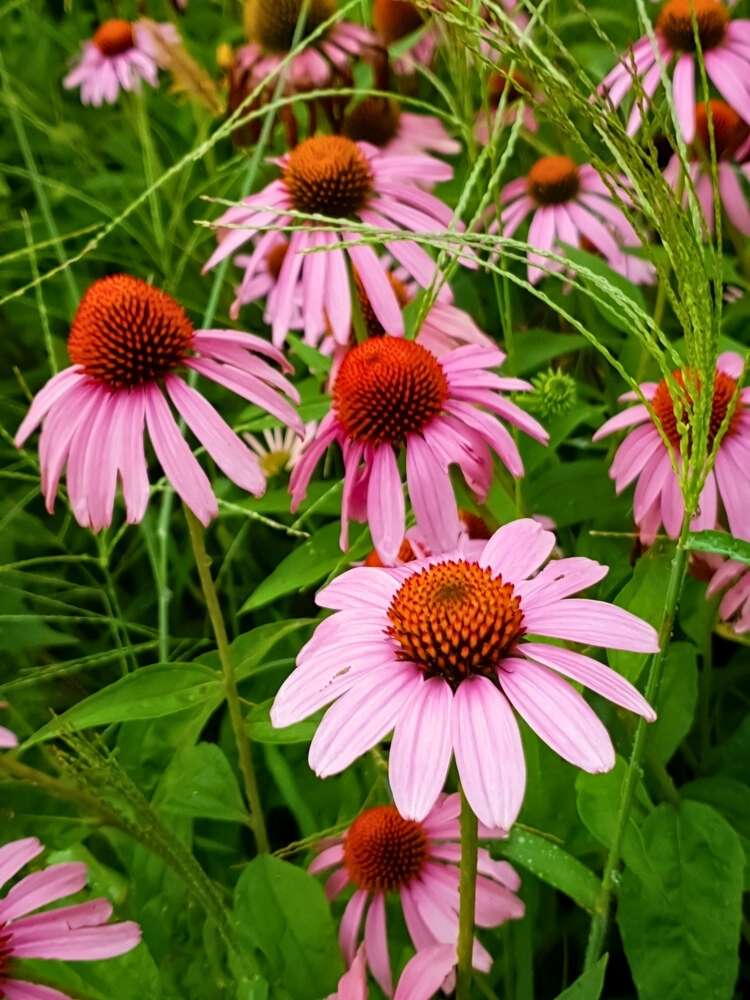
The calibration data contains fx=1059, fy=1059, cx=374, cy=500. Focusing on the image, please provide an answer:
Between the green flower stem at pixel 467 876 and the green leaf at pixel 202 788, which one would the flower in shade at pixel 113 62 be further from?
the green flower stem at pixel 467 876

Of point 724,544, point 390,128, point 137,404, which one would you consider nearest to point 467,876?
point 724,544

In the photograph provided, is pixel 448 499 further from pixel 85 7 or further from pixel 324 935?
pixel 85 7

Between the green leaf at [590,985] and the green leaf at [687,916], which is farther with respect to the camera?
the green leaf at [687,916]

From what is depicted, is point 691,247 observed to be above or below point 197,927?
above

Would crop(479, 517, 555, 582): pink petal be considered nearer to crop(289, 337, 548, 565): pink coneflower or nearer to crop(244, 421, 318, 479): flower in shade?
crop(289, 337, 548, 565): pink coneflower

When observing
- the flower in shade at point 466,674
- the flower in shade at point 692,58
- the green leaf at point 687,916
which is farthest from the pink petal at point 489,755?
the flower in shade at point 692,58

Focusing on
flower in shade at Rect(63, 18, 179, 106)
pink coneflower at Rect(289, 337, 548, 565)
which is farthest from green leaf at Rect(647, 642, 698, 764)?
flower in shade at Rect(63, 18, 179, 106)

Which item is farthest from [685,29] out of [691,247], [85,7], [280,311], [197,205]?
[85,7]
